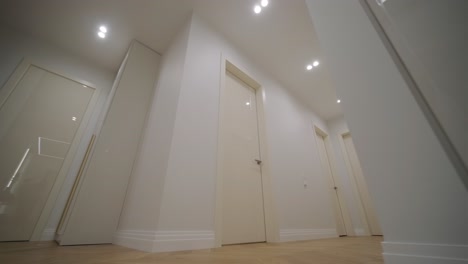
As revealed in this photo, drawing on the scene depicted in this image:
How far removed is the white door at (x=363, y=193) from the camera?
3837 millimetres

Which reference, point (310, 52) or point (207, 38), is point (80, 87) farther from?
point (310, 52)

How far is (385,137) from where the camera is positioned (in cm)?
62

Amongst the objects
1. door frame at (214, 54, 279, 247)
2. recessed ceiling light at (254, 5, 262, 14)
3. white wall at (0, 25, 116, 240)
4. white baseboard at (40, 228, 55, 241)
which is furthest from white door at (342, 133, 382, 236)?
white baseboard at (40, 228, 55, 241)

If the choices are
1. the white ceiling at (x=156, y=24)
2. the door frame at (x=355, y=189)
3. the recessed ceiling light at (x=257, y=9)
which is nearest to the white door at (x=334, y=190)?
the door frame at (x=355, y=189)

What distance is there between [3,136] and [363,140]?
3.65m

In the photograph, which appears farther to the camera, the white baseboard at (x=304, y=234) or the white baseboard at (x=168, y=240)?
the white baseboard at (x=304, y=234)

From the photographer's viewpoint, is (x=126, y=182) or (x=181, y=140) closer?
(x=181, y=140)

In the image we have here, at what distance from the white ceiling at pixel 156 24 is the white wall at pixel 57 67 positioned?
0.13 m

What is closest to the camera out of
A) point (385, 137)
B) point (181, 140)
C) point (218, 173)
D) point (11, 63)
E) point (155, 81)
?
point (385, 137)

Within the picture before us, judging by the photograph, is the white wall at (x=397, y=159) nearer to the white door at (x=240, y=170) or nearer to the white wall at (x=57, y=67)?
the white door at (x=240, y=170)

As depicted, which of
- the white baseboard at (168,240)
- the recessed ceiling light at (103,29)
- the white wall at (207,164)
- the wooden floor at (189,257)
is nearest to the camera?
the wooden floor at (189,257)

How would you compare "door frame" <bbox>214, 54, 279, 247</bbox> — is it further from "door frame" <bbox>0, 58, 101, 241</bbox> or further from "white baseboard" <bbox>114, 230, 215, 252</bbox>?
"door frame" <bbox>0, 58, 101, 241</bbox>

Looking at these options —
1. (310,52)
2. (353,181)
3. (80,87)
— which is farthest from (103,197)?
(353,181)

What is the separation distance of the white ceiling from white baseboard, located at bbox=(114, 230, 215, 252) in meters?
2.58
